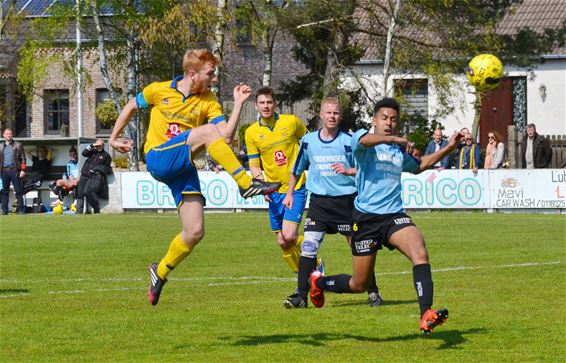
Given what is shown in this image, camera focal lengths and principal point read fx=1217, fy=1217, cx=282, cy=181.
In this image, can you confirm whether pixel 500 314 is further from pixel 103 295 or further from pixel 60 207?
pixel 60 207

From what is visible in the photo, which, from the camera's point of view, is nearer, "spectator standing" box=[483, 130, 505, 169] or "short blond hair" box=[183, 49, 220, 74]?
"short blond hair" box=[183, 49, 220, 74]

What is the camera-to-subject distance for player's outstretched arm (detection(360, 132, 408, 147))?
28.9 feet

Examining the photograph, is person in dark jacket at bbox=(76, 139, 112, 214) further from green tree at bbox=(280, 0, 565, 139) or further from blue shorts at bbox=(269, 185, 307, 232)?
blue shorts at bbox=(269, 185, 307, 232)

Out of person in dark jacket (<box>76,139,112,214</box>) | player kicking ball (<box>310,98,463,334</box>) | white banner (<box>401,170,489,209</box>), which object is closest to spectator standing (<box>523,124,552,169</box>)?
white banner (<box>401,170,489,209</box>)

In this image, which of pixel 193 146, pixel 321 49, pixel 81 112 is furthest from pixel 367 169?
pixel 81 112

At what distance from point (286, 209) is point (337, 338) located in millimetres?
3300

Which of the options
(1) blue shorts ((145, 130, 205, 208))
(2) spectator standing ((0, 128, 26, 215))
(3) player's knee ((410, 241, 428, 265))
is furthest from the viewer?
(2) spectator standing ((0, 128, 26, 215))

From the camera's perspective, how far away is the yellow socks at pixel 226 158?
30.9 feet

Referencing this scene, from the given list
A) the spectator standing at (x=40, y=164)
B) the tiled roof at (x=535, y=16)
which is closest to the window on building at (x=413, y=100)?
the tiled roof at (x=535, y=16)

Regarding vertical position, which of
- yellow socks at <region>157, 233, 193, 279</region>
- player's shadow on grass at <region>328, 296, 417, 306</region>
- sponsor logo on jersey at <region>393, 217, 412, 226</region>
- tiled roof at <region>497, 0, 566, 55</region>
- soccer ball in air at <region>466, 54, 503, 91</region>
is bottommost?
player's shadow on grass at <region>328, 296, 417, 306</region>

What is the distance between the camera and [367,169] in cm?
940

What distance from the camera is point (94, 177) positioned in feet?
99.9

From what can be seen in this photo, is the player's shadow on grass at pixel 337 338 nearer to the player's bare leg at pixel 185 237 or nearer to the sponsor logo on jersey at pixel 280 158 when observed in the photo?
the player's bare leg at pixel 185 237

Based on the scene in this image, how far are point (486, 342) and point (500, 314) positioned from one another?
170cm
